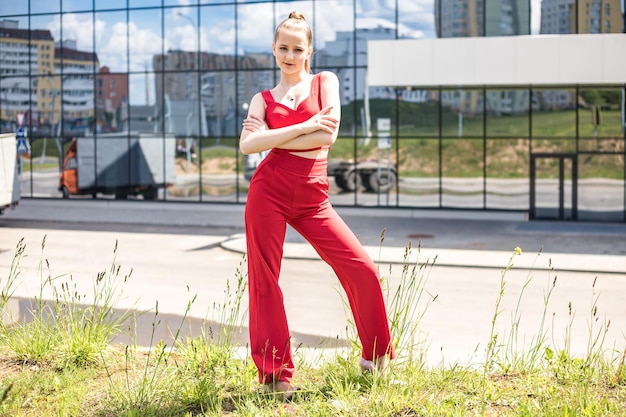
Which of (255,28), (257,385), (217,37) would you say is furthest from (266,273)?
(217,37)

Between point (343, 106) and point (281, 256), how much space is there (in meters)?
22.6

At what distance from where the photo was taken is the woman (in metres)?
5.05

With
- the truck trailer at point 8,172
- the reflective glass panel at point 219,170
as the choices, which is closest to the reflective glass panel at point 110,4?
the reflective glass panel at point 219,170

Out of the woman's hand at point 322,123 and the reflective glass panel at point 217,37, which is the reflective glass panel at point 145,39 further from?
the woman's hand at point 322,123

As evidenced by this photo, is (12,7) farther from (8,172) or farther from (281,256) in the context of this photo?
(281,256)

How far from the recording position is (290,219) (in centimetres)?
518

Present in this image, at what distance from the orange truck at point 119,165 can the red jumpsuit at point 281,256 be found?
24977 mm

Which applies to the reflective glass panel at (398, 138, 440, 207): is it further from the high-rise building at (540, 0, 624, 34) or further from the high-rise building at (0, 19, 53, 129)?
the high-rise building at (0, 19, 53, 129)

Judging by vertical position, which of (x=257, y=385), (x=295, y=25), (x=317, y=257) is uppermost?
(x=295, y=25)

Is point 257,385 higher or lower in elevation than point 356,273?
lower

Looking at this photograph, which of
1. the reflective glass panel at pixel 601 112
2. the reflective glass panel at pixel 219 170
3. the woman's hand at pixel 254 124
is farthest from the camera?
the reflective glass panel at pixel 219 170

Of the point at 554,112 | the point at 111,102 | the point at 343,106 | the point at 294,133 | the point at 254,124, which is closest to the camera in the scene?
the point at 294,133

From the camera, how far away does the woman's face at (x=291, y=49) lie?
204 inches

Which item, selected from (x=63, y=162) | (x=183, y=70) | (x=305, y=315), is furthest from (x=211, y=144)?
(x=305, y=315)
